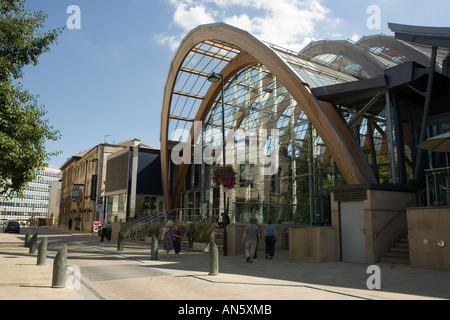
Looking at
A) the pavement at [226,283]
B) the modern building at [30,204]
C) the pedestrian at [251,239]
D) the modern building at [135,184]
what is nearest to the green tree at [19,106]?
the pavement at [226,283]

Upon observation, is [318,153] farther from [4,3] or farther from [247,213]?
A: [4,3]

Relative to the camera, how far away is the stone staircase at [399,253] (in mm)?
12055

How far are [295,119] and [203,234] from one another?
1061cm

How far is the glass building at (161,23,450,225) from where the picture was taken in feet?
60.8

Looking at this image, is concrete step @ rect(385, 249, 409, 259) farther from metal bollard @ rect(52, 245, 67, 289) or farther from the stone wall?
metal bollard @ rect(52, 245, 67, 289)

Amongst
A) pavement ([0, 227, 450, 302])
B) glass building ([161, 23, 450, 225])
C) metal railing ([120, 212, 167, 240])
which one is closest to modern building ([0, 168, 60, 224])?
glass building ([161, 23, 450, 225])

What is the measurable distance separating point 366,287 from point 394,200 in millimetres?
5649

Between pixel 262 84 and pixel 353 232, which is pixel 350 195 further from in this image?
pixel 262 84

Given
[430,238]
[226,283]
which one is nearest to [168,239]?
[226,283]

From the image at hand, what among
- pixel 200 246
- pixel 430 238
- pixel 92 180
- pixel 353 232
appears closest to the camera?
pixel 430 238

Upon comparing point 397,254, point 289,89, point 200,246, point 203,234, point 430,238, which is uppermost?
point 289,89

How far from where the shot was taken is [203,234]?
19.0m

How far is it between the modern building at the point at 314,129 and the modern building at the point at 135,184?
2051 millimetres

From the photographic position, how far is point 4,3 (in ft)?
39.2
